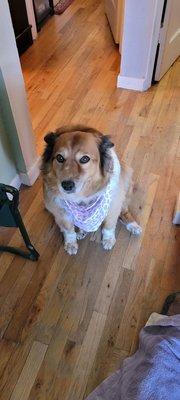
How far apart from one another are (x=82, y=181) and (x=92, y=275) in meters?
0.55

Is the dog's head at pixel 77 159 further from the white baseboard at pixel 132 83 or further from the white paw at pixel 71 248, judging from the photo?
the white baseboard at pixel 132 83

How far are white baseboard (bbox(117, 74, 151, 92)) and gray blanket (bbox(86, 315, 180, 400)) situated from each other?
1.87m

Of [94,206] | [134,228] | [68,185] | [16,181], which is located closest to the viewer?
[68,185]

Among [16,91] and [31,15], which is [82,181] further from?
[31,15]

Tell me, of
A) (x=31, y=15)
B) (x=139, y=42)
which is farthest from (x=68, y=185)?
(x=31, y=15)

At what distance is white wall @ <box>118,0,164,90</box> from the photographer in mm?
2096

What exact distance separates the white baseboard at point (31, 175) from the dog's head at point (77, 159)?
22.2 inches

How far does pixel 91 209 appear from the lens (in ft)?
4.85

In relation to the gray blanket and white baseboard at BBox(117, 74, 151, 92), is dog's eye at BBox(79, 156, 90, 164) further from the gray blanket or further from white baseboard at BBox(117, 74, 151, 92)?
white baseboard at BBox(117, 74, 151, 92)

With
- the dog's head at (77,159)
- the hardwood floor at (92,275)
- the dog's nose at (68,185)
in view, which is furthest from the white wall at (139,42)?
the dog's nose at (68,185)

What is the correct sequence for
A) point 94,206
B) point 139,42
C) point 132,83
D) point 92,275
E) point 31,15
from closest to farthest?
point 94,206
point 92,275
point 139,42
point 132,83
point 31,15

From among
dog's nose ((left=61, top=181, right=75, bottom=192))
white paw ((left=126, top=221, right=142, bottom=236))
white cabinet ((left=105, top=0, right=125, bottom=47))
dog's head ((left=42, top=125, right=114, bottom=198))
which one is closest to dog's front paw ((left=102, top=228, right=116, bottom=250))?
white paw ((left=126, top=221, right=142, bottom=236))

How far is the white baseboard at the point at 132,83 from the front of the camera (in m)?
2.53

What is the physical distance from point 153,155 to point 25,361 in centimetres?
143
